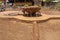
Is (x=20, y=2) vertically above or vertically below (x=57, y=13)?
above

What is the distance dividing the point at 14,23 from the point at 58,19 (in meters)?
0.52

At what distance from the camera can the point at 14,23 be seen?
143 centimetres

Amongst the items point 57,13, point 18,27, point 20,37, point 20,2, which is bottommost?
point 20,37

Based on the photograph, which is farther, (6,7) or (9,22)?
(6,7)

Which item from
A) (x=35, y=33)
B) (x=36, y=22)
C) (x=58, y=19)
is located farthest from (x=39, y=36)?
(x=58, y=19)

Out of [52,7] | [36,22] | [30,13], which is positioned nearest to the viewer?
[36,22]

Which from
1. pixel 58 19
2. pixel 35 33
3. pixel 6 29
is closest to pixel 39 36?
pixel 35 33

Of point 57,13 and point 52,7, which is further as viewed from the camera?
point 52,7

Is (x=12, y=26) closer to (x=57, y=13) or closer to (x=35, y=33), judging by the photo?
(x=35, y=33)

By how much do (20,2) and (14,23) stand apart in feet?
1.32

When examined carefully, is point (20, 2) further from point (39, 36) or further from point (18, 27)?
point (39, 36)

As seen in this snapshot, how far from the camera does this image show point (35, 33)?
138 centimetres

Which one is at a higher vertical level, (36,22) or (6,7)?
(6,7)

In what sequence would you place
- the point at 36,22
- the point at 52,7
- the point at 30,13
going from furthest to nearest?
the point at 52,7 → the point at 30,13 → the point at 36,22
